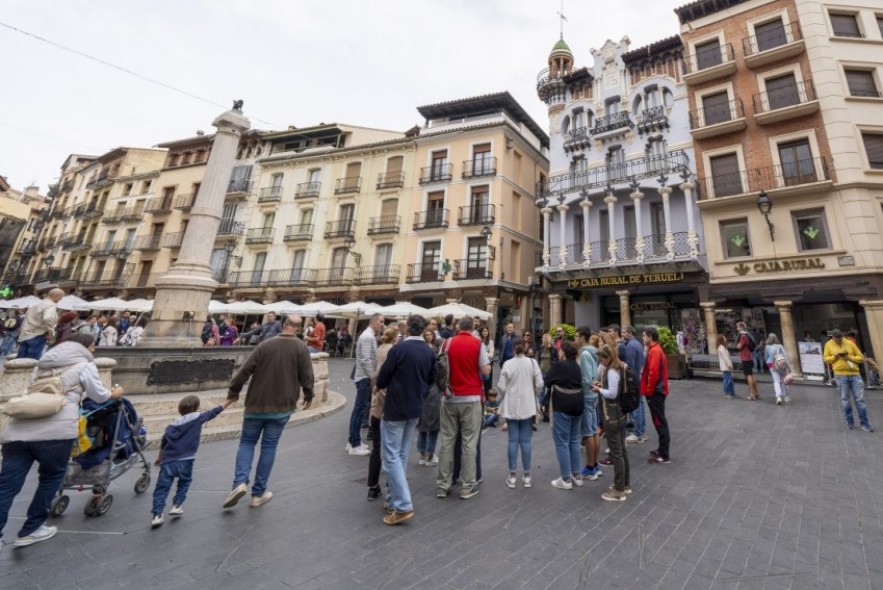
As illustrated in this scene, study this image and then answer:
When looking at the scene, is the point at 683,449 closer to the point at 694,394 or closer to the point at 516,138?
the point at 694,394

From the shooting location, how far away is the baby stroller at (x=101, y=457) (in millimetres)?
3289

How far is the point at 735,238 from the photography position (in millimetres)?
16047

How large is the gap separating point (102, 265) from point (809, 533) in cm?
4395

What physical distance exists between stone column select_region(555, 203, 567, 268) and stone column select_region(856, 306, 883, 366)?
35.4 ft

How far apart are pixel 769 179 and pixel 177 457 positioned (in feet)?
69.0

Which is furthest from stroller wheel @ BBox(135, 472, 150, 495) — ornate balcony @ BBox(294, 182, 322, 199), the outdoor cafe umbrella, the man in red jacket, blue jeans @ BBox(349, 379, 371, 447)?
ornate balcony @ BBox(294, 182, 322, 199)

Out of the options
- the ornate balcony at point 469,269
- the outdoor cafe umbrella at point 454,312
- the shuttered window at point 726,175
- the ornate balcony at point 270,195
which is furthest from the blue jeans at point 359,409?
the ornate balcony at point 270,195

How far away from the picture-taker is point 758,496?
4.11 metres

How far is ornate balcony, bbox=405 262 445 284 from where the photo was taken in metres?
22.2

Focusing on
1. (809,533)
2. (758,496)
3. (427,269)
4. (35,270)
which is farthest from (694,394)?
(35,270)

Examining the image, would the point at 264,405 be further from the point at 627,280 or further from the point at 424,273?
the point at 424,273

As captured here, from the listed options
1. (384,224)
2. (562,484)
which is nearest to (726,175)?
(562,484)

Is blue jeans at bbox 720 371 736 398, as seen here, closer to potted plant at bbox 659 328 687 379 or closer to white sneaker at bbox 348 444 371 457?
potted plant at bbox 659 328 687 379

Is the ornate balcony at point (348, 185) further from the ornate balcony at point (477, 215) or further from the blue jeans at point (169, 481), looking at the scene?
the blue jeans at point (169, 481)
